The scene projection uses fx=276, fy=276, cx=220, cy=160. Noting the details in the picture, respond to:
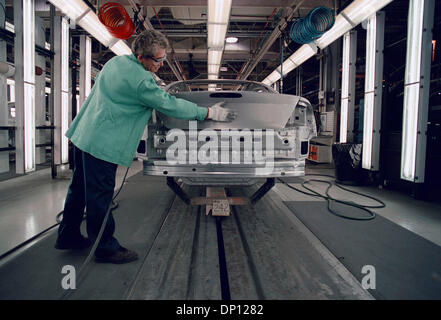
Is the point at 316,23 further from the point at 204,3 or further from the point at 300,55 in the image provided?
the point at 204,3

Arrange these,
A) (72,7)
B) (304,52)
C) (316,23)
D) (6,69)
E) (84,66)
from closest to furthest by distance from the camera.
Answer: (72,7), (6,69), (316,23), (304,52), (84,66)

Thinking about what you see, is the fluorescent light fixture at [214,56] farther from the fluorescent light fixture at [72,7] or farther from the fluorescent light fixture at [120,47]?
the fluorescent light fixture at [72,7]

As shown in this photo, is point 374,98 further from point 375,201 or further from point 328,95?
point 328,95

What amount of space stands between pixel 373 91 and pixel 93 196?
A: 14.4 feet

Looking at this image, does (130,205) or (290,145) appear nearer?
(290,145)

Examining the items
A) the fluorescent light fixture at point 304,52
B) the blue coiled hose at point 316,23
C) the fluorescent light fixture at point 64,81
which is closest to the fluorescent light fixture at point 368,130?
the blue coiled hose at point 316,23

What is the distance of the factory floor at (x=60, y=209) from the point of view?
2336 millimetres

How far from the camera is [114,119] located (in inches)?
71.2

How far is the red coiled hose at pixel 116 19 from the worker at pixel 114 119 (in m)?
2.58

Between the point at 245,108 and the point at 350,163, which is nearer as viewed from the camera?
the point at 245,108

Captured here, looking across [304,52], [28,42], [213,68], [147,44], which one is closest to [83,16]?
[28,42]
